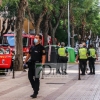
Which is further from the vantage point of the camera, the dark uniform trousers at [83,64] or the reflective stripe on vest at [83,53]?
the dark uniform trousers at [83,64]

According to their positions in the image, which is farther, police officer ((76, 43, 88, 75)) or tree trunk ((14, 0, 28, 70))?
tree trunk ((14, 0, 28, 70))

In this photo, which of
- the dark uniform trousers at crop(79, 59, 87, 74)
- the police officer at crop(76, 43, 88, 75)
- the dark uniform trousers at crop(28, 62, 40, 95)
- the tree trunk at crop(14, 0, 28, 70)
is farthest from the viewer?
the tree trunk at crop(14, 0, 28, 70)

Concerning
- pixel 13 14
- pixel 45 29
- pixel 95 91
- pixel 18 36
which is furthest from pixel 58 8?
pixel 95 91

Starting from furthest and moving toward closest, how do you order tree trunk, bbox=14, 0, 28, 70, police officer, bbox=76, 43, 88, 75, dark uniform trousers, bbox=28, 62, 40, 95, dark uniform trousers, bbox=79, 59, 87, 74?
tree trunk, bbox=14, 0, 28, 70, dark uniform trousers, bbox=79, 59, 87, 74, police officer, bbox=76, 43, 88, 75, dark uniform trousers, bbox=28, 62, 40, 95

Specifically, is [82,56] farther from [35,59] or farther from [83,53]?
[35,59]

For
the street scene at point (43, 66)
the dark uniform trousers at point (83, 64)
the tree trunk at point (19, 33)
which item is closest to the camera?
the street scene at point (43, 66)

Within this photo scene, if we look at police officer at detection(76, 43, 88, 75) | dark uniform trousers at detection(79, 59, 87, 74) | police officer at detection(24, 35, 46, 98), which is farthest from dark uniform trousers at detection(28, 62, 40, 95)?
dark uniform trousers at detection(79, 59, 87, 74)

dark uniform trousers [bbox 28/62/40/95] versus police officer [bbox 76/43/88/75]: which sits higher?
police officer [bbox 76/43/88/75]

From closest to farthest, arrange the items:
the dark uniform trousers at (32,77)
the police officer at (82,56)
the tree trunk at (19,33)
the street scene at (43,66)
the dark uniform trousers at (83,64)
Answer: the dark uniform trousers at (32,77) < the street scene at (43,66) < the police officer at (82,56) < the dark uniform trousers at (83,64) < the tree trunk at (19,33)

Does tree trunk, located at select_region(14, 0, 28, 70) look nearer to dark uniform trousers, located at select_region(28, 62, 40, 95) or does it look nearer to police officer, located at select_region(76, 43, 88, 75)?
police officer, located at select_region(76, 43, 88, 75)

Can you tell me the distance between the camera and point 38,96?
1362cm

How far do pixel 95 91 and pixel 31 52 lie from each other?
289 cm

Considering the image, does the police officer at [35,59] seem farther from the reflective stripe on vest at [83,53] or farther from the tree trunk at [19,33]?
the tree trunk at [19,33]

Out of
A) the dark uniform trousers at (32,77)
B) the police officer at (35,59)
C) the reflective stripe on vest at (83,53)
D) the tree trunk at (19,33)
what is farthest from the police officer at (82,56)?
the dark uniform trousers at (32,77)
